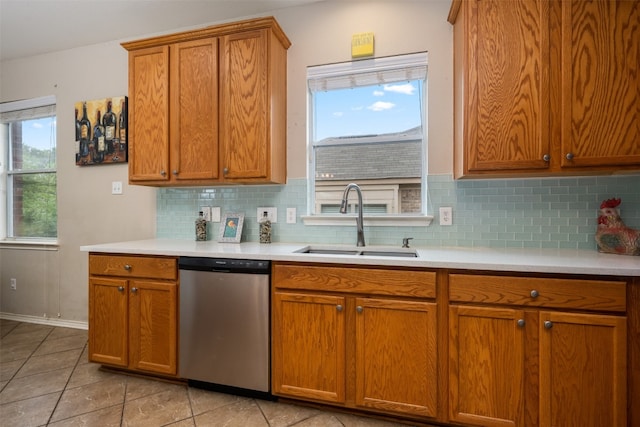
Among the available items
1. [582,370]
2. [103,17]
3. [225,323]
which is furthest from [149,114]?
[582,370]

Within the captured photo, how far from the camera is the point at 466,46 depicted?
173cm

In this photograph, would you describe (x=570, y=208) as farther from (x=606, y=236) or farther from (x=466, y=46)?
(x=466, y=46)

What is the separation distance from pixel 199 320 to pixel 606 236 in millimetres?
2415

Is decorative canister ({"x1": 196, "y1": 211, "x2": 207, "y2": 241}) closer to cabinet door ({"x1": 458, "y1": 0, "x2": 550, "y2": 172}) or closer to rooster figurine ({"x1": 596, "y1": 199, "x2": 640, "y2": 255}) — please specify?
cabinet door ({"x1": 458, "y1": 0, "x2": 550, "y2": 172})

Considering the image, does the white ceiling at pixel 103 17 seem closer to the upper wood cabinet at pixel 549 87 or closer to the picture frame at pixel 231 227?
the upper wood cabinet at pixel 549 87

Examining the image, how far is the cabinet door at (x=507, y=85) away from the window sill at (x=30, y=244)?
12.5 ft

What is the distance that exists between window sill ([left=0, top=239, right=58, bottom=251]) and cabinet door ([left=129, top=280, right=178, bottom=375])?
70.2 inches

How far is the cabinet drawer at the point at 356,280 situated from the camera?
152 cm

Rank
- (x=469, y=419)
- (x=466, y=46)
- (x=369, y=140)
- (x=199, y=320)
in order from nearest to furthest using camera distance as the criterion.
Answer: (x=469, y=419) → (x=466, y=46) → (x=199, y=320) → (x=369, y=140)

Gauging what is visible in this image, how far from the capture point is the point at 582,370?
1.35m

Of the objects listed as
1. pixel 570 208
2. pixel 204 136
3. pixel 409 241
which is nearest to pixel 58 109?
pixel 204 136

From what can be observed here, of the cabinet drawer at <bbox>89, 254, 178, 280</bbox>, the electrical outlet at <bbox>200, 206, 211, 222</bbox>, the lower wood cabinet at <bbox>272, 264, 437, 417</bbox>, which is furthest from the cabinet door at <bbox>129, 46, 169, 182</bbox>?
the lower wood cabinet at <bbox>272, 264, 437, 417</bbox>

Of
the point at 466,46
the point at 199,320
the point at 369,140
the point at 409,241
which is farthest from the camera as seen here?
the point at 369,140

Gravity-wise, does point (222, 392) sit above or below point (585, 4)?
below
